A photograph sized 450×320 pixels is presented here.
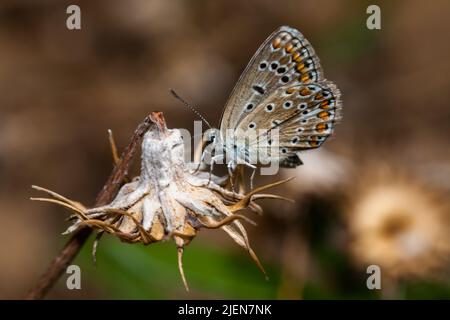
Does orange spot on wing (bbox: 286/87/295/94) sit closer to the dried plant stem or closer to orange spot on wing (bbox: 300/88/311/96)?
orange spot on wing (bbox: 300/88/311/96)

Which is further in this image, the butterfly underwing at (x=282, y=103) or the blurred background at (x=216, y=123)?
the blurred background at (x=216, y=123)

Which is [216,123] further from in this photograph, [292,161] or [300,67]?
[300,67]

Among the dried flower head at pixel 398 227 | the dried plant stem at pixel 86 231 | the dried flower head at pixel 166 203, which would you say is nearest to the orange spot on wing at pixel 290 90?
the dried flower head at pixel 166 203

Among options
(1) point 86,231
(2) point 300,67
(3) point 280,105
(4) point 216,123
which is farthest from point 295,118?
(4) point 216,123

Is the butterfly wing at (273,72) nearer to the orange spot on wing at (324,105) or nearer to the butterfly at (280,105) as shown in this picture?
the butterfly at (280,105)

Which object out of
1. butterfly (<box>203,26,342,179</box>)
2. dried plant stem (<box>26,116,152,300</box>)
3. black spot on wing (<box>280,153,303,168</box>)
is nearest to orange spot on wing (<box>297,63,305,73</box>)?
butterfly (<box>203,26,342,179</box>)

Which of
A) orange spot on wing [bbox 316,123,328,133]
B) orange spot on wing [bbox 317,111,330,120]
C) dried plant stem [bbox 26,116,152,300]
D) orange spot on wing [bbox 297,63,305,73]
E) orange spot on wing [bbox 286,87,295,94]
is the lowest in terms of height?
dried plant stem [bbox 26,116,152,300]
